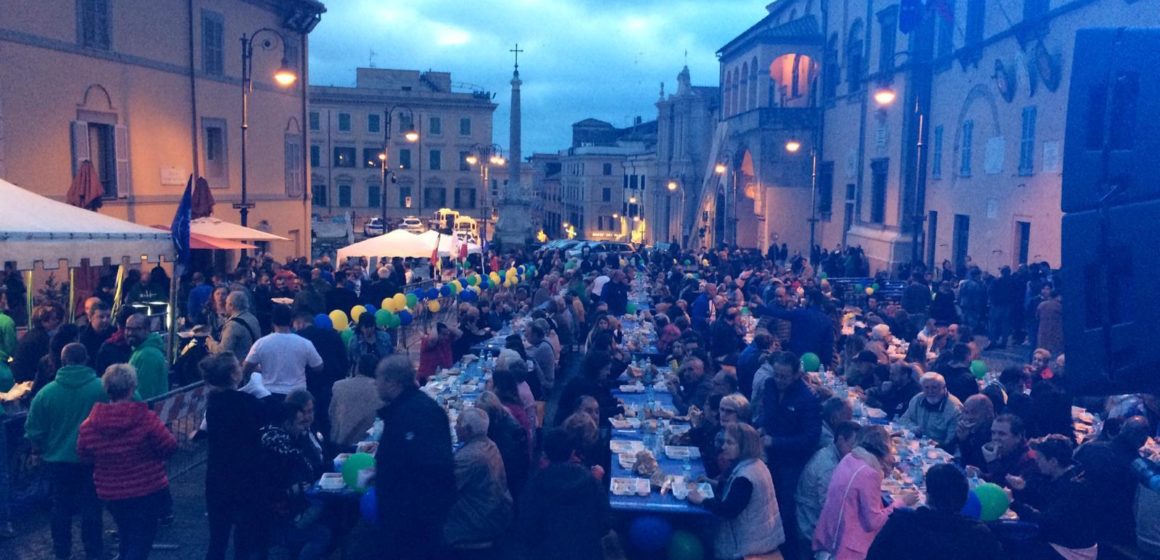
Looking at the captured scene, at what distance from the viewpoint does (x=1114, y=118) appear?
4.05 metres

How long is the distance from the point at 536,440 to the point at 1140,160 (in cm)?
544

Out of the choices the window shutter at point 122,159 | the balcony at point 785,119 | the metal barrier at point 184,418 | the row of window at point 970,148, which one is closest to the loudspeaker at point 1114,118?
the metal barrier at point 184,418

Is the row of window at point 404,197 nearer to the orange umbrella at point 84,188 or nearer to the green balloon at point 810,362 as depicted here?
the orange umbrella at point 84,188

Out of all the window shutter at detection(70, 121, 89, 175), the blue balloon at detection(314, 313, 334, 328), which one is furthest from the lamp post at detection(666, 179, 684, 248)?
the blue balloon at detection(314, 313, 334, 328)

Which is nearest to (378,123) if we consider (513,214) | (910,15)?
(513,214)

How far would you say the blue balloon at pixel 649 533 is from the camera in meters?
6.62

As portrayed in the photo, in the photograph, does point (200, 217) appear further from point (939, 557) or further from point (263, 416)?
point (939, 557)

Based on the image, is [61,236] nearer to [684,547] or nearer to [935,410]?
[684,547]

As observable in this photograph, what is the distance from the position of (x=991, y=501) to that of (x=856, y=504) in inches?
45.3

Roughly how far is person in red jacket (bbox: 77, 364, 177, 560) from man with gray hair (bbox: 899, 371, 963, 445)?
20.6 feet

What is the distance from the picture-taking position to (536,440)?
825cm

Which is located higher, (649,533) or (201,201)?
(201,201)

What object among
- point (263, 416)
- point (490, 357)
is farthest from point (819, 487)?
point (490, 357)

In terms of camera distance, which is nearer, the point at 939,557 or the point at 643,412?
the point at 939,557
